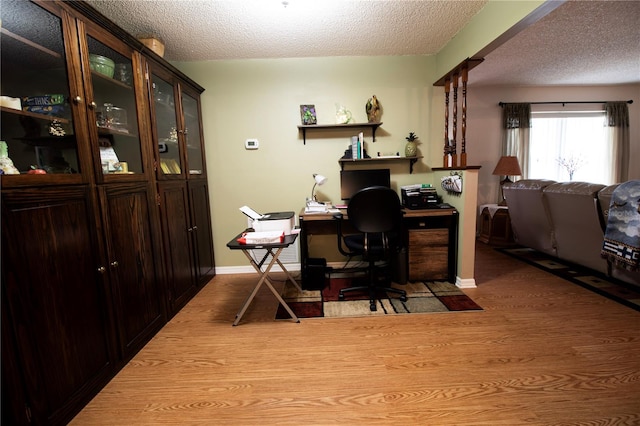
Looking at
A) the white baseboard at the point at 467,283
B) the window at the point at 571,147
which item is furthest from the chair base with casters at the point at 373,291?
the window at the point at 571,147

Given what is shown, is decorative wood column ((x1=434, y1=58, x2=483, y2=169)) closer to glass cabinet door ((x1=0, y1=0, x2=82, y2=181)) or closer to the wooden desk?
the wooden desk

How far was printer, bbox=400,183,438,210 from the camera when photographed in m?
2.62

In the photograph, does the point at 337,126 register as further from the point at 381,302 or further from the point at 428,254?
the point at 381,302

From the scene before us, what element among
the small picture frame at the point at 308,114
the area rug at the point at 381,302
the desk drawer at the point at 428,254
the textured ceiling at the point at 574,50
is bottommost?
the area rug at the point at 381,302

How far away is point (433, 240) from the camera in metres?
2.61

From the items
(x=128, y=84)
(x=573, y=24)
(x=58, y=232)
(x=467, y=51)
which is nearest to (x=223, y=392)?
(x=58, y=232)

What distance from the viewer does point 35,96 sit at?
1278mm

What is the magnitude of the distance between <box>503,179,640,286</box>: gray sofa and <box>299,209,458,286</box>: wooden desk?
105cm

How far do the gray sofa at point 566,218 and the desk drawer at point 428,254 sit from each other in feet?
3.81

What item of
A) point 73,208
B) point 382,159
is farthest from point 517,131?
point 73,208

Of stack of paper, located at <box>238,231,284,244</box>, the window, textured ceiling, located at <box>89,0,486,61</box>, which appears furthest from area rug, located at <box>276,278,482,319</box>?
the window

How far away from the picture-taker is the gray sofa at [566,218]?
2270 mm

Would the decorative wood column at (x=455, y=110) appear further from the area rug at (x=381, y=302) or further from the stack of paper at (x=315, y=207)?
the stack of paper at (x=315, y=207)

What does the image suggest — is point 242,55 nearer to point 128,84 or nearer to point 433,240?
point 128,84
